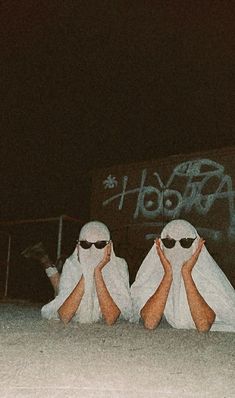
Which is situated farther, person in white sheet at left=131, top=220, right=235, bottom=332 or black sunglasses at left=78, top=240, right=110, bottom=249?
black sunglasses at left=78, top=240, right=110, bottom=249

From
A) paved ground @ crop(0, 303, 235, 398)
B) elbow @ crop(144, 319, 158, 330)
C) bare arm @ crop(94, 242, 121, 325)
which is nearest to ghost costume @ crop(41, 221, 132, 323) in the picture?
bare arm @ crop(94, 242, 121, 325)

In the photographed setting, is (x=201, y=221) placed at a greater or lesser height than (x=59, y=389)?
greater

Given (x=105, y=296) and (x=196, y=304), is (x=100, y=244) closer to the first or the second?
(x=105, y=296)

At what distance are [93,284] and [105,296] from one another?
0.19 metres

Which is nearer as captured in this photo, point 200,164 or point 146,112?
point 200,164

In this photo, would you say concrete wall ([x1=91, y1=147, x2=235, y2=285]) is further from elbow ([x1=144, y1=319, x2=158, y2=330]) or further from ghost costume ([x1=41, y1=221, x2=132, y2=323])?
elbow ([x1=144, y1=319, x2=158, y2=330])

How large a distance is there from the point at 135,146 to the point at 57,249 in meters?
2.09

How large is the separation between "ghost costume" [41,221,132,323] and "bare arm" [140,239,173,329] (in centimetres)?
43

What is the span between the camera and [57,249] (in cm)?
689

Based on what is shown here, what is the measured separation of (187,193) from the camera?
6.87m

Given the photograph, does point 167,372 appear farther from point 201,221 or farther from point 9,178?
point 9,178

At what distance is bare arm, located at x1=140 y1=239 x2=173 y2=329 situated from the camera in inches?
140

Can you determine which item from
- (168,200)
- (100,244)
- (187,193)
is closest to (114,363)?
(100,244)

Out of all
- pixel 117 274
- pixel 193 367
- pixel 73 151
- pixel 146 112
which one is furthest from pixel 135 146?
pixel 193 367
